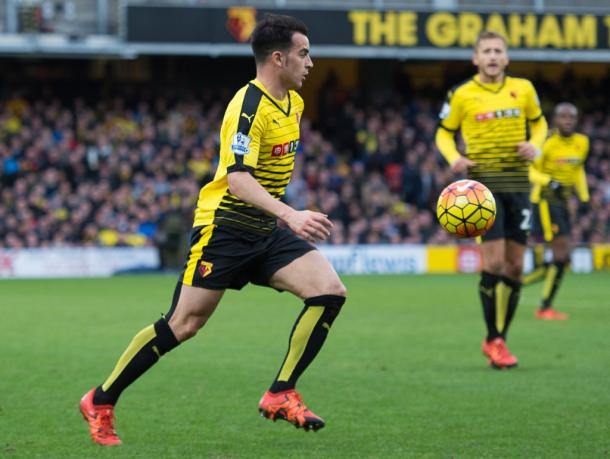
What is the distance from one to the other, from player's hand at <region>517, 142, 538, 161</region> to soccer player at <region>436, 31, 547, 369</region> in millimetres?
11

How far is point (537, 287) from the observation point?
20.6 metres

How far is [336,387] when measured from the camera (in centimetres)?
840

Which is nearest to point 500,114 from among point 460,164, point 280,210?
point 460,164

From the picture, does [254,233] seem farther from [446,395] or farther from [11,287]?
[11,287]

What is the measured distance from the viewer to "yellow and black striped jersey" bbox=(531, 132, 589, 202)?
15227 millimetres

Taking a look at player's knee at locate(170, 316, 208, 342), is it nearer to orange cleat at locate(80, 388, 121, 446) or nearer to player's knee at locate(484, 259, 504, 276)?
orange cleat at locate(80, 388, 121, 446)

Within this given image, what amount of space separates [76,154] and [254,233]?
2115cm

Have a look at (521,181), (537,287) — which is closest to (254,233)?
(521,181)

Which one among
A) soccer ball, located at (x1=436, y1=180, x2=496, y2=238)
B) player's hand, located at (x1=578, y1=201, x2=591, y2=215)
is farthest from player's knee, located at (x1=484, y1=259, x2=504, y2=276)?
player's hand, located at (x1=578, y1=201, x2=591, y2=215)

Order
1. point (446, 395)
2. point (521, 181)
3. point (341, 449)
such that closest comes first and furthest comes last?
point (341, 449), point (446, 395), point (521, 181)

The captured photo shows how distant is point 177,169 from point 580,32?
10.5 m

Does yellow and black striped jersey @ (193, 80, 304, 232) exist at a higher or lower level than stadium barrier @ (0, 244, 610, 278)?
higher

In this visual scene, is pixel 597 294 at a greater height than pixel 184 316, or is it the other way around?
pixel 184 316

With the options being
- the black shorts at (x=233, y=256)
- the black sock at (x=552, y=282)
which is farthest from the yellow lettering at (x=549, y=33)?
the black shorts at (x=233, y=256)
